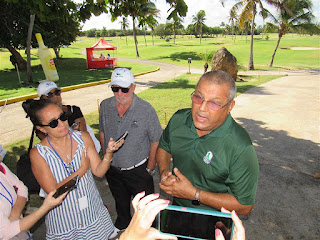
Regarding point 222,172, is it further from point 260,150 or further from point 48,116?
point 260,150

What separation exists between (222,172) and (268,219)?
2490 mm

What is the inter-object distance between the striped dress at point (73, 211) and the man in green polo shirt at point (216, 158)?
1027 mm

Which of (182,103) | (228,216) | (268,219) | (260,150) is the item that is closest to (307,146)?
(260,150)

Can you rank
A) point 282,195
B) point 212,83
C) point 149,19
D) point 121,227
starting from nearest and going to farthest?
1. point 212,83
2. point 121,227
3. point 282,195
4. point 149,19

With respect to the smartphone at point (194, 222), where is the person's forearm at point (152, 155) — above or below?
below

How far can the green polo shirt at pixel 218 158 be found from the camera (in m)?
1.83

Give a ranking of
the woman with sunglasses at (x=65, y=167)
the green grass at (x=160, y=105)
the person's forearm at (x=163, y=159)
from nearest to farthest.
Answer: the woman with sunglasses at (x=65, y=167) → the person's forearm at (x=163, y=159) → the green grass at (x=160, y=105)

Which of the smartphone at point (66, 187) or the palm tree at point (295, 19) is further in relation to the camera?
the palm tree at point (295, 19)

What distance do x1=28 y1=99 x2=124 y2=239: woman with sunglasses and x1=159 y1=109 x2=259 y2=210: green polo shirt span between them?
0.78 m

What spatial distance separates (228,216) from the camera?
1236mm

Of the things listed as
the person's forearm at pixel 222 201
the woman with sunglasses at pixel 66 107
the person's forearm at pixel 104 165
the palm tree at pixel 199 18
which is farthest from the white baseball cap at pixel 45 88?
the palm tree at pixel 199 18

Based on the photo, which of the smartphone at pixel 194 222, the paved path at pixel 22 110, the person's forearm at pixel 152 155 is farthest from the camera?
the paved path at pixel 22 110

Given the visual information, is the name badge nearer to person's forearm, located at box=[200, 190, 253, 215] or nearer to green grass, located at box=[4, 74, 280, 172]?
person's forearm, located at box=[200, 190, 253, 215]

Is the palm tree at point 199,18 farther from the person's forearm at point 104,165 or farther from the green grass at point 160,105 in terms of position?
the person's forearm at point 104,165
